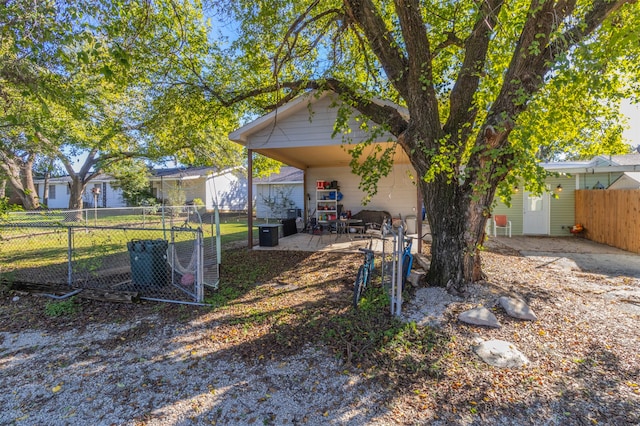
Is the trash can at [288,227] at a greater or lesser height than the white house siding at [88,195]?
lesser

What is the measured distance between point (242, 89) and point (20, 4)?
4.27 meters

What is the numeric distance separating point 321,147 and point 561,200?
9857mm

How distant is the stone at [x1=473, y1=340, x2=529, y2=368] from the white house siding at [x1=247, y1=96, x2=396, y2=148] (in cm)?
538

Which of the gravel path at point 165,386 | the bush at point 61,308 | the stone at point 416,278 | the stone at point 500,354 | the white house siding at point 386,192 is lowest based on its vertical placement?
the gravel path at point 165,386

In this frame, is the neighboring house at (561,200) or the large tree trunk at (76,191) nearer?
the neighboring house at (561,200)

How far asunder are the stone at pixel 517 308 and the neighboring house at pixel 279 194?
53.7 ft

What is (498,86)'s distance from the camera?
4.71 m

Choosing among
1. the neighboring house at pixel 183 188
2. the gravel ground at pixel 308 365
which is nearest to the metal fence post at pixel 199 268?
the gravel ground at pixel 308 365

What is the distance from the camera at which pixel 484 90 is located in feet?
15.8

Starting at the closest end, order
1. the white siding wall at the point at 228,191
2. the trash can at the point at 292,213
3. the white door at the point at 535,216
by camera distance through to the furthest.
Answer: the white door at the point at 535,216 → the trash can at the point at 292,213 → the white siding wall at the point at 228,191

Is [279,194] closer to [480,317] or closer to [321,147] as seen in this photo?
[321,147]

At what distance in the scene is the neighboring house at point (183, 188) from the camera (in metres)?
23.0

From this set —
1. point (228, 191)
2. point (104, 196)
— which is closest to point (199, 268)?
point (228, 191)

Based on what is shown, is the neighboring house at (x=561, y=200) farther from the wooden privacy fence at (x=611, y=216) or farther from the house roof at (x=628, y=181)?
the wooden privacy fence at (x=611, y=216)
